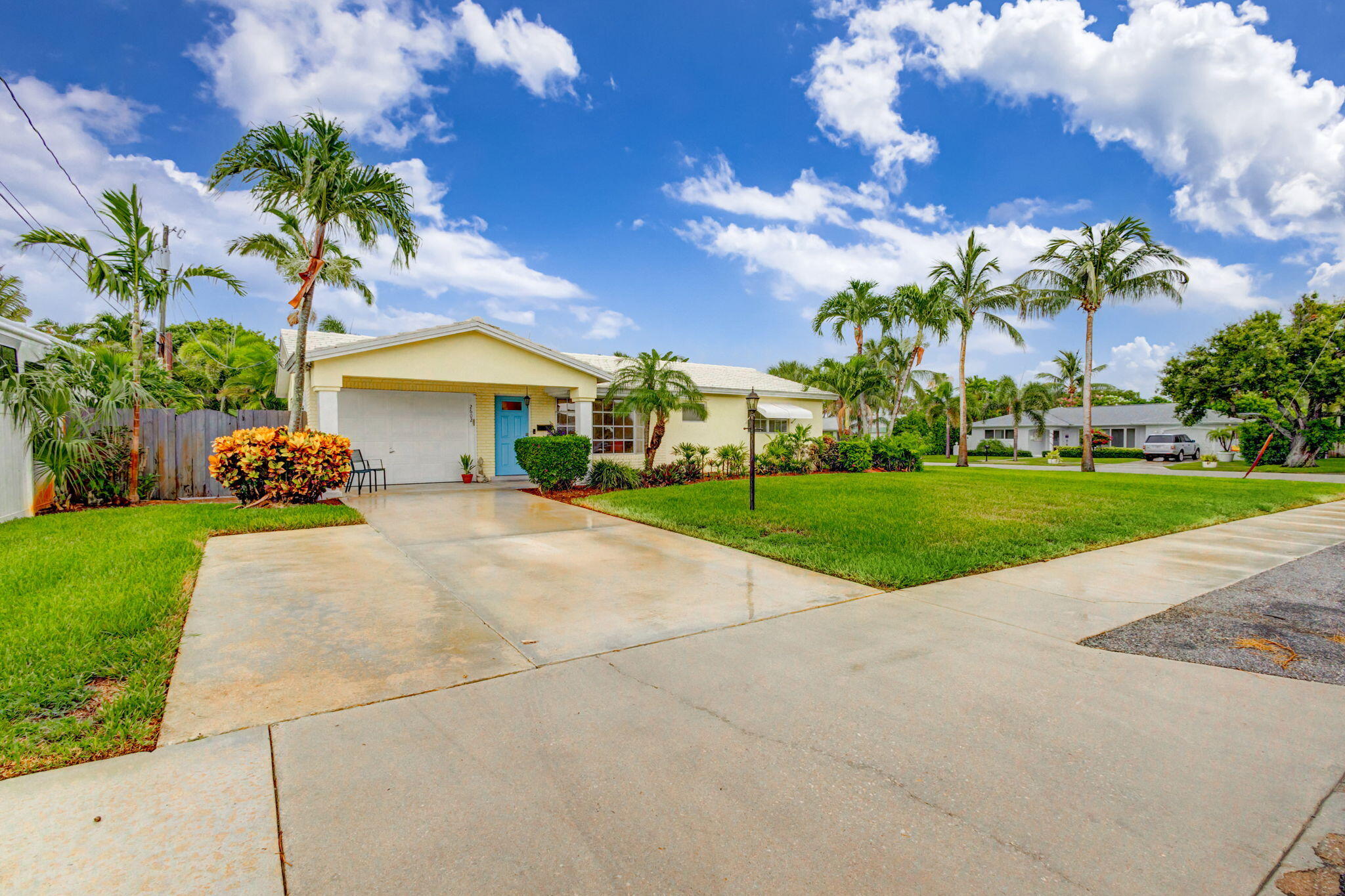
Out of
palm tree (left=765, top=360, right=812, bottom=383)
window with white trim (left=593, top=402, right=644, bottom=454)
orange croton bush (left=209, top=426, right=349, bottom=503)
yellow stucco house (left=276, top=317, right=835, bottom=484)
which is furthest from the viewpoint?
palm tree (left=765, top=360, right=812, bottom=383)

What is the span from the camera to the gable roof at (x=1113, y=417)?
133 feet

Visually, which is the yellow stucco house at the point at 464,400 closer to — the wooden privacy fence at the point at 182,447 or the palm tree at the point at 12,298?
the wooden privacy fence at the point at 182,447

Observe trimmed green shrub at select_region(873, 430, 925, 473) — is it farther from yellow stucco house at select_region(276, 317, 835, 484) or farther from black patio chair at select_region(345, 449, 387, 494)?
black patio chair at select_region(345, 449, 387, 494)

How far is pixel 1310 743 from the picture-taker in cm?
262

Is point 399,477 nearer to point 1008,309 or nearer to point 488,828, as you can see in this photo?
point 488,828

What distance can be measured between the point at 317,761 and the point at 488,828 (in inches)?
36.7

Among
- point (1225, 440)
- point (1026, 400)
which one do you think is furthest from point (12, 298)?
point (1225, 440)

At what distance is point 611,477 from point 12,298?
54.7 feet

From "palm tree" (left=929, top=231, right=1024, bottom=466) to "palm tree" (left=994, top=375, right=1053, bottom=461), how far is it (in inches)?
774

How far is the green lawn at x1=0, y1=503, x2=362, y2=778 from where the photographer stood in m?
2.51

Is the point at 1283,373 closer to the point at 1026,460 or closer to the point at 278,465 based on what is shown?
the point at 1026,460

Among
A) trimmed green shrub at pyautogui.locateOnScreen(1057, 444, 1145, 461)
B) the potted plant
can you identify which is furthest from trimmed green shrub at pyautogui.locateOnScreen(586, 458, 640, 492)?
trimmed green shrub at pyautogui.locateOnScreen(1057, 444, 1145, 461)

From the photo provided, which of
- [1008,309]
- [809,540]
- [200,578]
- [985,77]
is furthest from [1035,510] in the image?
[1008,309]

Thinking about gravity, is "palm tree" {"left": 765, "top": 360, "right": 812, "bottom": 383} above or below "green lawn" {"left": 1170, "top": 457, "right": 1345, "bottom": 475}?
above
